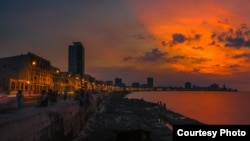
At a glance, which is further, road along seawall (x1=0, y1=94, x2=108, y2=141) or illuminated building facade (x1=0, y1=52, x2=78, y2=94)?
illuminated building facade (x1=0, y1=52, x2=78, y2=94)

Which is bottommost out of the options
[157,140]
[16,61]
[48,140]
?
[157,140]

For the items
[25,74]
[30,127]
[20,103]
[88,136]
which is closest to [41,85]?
[25,74]

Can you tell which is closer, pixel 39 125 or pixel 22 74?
pixel 39 125

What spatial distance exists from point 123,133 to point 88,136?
21987 millimetres

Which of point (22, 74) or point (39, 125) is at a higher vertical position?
point (22, 74)

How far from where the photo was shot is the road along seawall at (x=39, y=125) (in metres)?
16.0

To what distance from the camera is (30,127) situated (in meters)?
18.6

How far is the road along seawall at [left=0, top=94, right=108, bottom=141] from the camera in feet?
52.5

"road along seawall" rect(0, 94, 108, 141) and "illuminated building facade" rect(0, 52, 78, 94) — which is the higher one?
"illuminated building facade" rect(0, 52, 78, 94)

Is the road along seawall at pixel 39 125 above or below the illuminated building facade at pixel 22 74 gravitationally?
below

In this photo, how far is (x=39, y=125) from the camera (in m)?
20.5

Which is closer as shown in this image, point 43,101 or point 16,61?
point 43,101

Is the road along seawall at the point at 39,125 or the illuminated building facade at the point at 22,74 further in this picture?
the illuminated building facade at the point at 22,74

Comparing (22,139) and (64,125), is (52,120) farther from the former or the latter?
(22,139)
